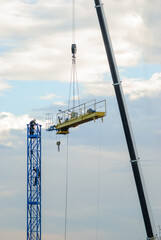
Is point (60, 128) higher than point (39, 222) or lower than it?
higher

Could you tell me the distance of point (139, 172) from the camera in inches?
1941

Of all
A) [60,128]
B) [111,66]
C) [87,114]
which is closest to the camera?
[111,66]

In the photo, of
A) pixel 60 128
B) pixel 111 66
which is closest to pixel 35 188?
pixel 60 128

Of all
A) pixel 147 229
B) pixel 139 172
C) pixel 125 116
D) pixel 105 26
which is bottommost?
pixel 147 229

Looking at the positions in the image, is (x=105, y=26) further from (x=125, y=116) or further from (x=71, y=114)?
(x=71, y=114)

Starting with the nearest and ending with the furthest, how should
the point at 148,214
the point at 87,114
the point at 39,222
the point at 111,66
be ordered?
1. the point at 148,214
2. the point at 111,66
3. the point at 87,114
4. the point at 39,222

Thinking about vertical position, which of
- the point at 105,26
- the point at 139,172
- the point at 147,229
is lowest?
the point at 147,229

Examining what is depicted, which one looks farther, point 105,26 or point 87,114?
point 87,114

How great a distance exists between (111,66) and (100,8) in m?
5.68

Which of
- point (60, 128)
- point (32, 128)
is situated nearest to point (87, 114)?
point (60, 128)

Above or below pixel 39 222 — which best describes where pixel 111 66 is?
above

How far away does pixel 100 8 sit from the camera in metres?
53.6

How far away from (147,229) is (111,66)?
568 inches

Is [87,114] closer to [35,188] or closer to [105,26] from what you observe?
[105,26]
